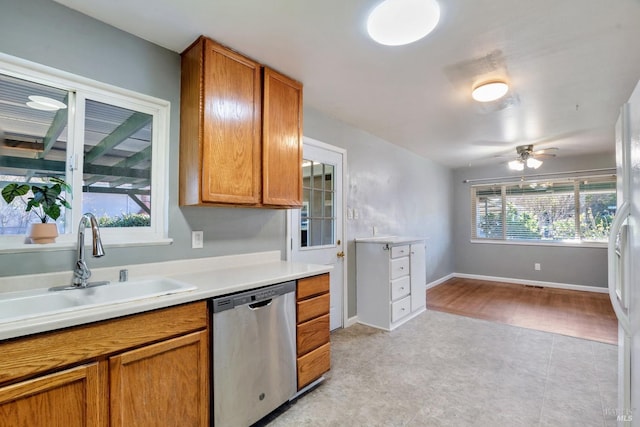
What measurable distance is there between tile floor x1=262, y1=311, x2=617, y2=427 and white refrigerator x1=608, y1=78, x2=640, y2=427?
0.72m

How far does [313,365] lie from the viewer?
2.04 m

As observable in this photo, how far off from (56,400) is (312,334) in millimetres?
1345

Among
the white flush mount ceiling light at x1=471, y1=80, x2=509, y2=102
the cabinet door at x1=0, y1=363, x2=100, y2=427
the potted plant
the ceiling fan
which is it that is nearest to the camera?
the cabinet door at x1=0, y1=363, x2=100, y2=427

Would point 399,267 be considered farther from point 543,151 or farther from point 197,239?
point 543,151

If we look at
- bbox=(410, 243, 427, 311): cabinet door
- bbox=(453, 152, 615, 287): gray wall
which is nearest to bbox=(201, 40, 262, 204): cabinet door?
bbox=(410, 243, 427, 311): cabinet door

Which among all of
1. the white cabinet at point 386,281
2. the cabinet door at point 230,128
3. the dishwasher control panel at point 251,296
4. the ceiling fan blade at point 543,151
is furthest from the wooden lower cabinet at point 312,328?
the ceiling fan blade at point 543,151

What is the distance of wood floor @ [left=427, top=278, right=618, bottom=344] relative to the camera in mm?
3271

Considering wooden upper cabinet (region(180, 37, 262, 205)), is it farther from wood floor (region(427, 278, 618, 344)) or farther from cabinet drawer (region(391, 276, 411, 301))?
wood floor (region(427, 278, 618, 344))

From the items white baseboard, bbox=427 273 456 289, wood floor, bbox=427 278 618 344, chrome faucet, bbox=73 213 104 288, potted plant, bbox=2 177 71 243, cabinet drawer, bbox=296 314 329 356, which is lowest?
wood floor, bbox=427 278 618 344

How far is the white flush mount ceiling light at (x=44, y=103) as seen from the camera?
1.52m

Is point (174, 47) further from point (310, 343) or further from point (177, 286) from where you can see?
point (310, 343)

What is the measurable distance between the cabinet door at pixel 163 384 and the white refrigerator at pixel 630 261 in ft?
5.71

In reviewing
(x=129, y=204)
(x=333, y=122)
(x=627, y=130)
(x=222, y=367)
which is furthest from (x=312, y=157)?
(x=627, y=130)

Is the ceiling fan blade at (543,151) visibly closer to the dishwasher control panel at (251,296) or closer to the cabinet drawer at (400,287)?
the cabinet drawer at (400,287)
